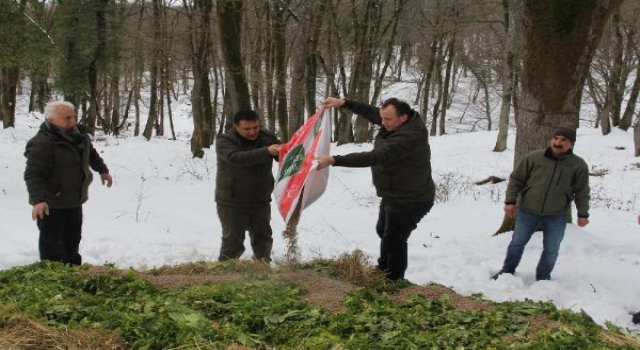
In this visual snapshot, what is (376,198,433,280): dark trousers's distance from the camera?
4848mm

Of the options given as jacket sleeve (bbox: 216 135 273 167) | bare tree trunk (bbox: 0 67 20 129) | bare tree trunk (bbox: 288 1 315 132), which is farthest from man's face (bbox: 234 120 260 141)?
bare tree trunk (bbox: 0 67 20 129)

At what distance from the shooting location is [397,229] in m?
4.90

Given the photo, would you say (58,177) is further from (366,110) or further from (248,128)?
(366,110)

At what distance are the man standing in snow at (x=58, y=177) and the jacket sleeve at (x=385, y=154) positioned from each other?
2.58 meters

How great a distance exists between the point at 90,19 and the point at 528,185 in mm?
19065

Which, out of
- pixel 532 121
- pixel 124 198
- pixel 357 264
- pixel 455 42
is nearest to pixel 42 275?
pixel 357 264

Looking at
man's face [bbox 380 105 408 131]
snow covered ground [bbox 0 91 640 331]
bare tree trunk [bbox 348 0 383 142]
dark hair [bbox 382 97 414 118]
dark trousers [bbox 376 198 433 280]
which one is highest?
bare tree trunk [bbox 348 0 383 142]

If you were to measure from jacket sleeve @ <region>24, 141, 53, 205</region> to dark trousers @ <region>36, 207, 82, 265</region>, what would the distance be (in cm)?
Result: 29

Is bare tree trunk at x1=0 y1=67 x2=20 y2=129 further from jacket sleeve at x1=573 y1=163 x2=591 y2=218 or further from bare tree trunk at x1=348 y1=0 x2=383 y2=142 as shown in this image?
jacket sleeve at x1=573 y1=163 x2=591 y2=218

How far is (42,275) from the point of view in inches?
164

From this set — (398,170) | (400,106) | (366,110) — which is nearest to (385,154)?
(398,170)

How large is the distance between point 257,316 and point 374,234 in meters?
4.94

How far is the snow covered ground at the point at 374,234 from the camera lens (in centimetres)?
547

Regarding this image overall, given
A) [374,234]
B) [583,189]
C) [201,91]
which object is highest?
[201,91]
